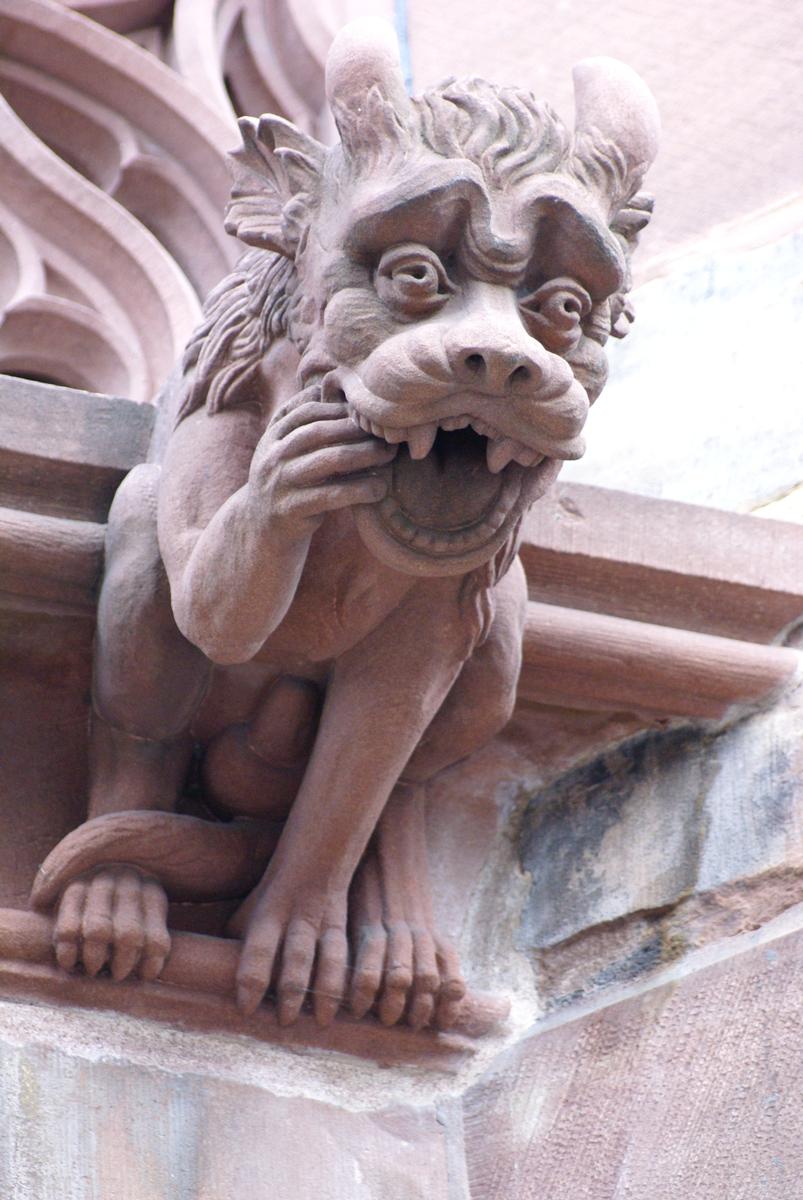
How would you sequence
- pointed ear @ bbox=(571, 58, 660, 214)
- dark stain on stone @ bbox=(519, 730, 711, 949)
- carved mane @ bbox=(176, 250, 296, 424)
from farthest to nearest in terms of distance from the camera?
dark stain on stone @ bbox=(519, 730, 711, 949), carved mane @ bbox=(176, 250, 296, 424), pointed ear @ bbox=(571, 58, 660, 214)

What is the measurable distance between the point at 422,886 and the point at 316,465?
50 centimetres

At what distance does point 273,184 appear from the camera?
1778 mm

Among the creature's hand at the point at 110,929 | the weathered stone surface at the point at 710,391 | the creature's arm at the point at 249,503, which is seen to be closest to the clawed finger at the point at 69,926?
the creature's hand at the point at 110,929

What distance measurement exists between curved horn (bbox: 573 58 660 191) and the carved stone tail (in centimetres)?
64

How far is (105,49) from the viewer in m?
2.73

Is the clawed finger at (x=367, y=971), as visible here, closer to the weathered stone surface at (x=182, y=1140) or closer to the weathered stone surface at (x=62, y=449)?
the weathered stone surface at (x=182, y=1140)

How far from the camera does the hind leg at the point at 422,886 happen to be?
1890mm

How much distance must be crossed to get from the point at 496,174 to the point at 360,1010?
Result: 0.71 m

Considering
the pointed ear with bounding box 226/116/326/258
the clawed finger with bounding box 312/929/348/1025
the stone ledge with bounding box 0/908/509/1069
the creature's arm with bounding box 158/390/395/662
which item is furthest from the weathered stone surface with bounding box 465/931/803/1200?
the pointed ear with bounding box 226/116/326/258

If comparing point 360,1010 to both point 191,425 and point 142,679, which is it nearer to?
point 142,679

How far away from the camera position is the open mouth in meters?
1.63

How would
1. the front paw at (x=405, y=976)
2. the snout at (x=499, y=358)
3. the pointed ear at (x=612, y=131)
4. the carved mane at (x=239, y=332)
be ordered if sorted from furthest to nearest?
the front paw at (x=405, y=976), the carved mane at (x=239, y=332), the pointed ear at (x=612, y=131), the snout at (x=499, y=358)

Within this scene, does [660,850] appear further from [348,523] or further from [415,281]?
[415,281]

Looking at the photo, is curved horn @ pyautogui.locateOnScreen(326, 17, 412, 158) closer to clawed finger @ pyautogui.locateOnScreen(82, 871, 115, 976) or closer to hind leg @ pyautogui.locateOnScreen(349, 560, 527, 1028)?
hind leg @ pyautogui.locateOnScreen(349, 560, 527, 1028)
